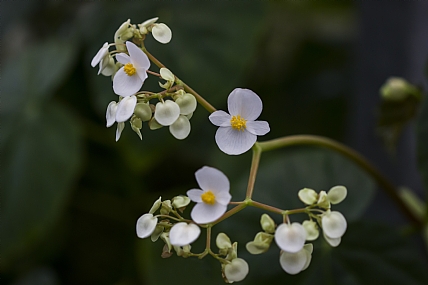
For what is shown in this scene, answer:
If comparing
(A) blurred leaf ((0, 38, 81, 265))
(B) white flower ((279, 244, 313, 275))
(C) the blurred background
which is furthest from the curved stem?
(A) blurred leaf ((0, 38, 81, 265))

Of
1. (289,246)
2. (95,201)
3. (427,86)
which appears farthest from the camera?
(95,201)

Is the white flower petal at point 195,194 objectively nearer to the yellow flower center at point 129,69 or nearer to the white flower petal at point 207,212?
the white flower petal at point 207,212

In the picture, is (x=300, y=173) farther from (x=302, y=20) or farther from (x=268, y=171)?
(x=302, y=20)

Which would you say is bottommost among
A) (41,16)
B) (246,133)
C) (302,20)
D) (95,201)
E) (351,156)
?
(95,201)

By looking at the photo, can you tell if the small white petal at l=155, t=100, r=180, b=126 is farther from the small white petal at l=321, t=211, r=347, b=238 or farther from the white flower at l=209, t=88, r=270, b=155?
the small white petal at l=321, t=211, r=347, b=238

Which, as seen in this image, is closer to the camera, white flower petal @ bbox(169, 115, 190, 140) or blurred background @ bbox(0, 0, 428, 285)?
white flower petal @ bbox(169, 115, 190, 140)

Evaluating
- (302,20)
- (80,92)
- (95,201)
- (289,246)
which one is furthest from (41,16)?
(289,246)

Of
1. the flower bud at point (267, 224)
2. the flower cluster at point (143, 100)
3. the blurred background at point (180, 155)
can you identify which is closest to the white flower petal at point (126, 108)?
the flower cluster at point (143, 100)
